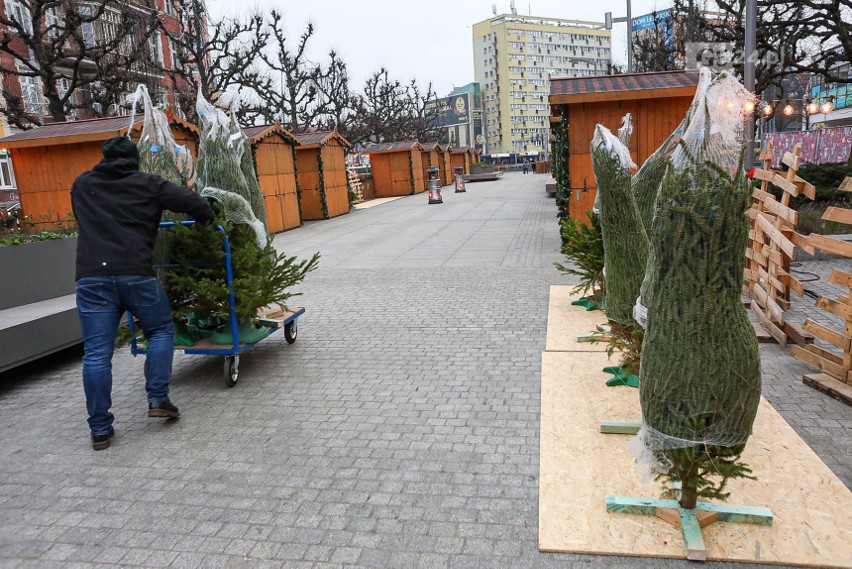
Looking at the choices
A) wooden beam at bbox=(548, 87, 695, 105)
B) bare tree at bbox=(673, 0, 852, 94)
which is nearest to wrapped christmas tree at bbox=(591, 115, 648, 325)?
wooden beam at bbox=(548, 87, 695, 105)

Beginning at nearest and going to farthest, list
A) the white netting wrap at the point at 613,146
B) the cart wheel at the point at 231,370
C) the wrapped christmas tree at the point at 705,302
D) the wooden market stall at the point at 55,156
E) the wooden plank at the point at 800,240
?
the wrapped christmas tree at the point at 705,302, the white netting wrap at the point at 613,146, the wooden plank at the point at 800,240, the cart wheel at the point at 231,370, the wooden market stall at the point at 55,156

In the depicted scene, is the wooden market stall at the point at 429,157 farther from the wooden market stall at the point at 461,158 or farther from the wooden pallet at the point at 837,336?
the wooden pallet at the point at 837,336

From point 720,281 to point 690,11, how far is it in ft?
78.0

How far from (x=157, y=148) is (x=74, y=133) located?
10190 millimetres

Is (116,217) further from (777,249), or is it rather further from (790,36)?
(790,36)

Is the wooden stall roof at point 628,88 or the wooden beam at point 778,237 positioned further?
the wooden stall roof at point 628,88

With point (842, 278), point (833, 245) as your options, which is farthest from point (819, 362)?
point (833, 245)

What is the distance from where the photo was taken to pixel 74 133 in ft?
46.7

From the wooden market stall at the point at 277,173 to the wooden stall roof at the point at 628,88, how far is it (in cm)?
915

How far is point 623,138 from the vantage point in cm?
604

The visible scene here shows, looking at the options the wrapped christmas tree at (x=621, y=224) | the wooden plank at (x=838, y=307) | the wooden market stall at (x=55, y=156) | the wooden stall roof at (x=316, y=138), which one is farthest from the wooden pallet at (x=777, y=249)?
the wooden stall roof at (x=316, y=138)

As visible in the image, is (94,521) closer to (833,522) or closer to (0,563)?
(0,563)

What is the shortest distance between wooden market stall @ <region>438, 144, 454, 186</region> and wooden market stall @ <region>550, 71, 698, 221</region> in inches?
1208

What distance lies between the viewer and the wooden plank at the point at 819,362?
4.91 meters
